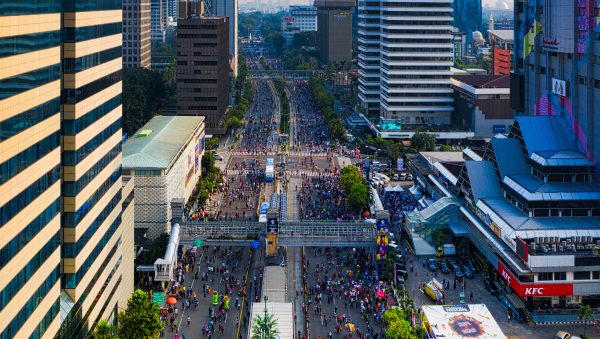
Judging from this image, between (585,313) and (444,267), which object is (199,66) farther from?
(585,313)

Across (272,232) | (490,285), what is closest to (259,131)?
(272,232)

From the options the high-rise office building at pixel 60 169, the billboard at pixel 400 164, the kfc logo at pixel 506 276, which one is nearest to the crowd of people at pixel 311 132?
the billboard at pixel 400 164

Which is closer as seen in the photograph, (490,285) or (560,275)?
(560,275)

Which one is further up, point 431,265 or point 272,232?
→ point 272,232

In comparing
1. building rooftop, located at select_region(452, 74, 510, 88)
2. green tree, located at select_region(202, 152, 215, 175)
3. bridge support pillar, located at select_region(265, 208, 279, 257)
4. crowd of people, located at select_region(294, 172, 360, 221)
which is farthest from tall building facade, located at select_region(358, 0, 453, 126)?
bridge support pillar, located at select_region(265, 208, 279, 257)

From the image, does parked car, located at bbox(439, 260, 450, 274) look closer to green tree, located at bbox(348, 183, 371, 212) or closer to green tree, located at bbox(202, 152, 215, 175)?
green tree, located at bbox(348, 183, 371, 212)

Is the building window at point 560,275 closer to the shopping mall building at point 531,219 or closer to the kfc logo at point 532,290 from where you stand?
the shopping mall building at point 531,219

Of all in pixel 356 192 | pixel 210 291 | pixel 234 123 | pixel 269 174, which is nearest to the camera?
pixel 210 291
